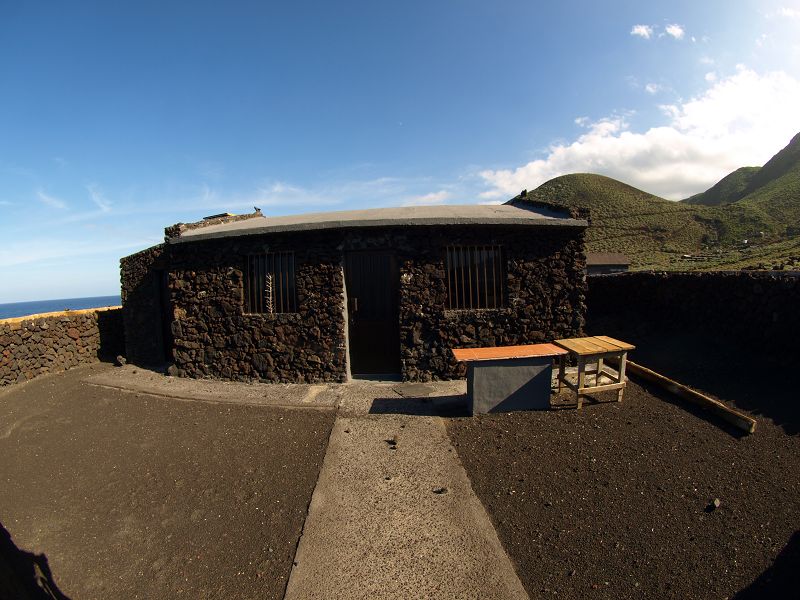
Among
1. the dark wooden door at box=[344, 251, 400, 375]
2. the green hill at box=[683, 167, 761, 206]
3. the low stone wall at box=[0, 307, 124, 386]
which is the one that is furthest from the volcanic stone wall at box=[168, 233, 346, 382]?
the green hill at box=[683, 167, 761, 206]

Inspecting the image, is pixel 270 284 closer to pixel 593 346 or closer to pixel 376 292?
pixel 376 292

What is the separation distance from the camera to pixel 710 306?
823 centimetres

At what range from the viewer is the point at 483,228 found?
24.9 ft

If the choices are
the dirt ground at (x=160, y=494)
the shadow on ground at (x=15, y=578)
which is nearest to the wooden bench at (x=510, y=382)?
the dirt ground at (x=160, y=494)

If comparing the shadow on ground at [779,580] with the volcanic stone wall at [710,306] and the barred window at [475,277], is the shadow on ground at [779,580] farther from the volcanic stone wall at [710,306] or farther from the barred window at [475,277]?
the barred window at [475,277]

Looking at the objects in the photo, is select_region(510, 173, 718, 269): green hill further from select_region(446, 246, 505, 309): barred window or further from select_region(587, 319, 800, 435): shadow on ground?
select_region(446, 246, 505, 309): barred window

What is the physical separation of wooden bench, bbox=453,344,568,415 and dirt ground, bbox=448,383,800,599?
0.31m

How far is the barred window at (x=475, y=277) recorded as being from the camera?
7680 mm

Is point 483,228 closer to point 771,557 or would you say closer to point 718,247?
point 771,557

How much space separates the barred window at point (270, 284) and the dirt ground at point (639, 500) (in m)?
4.53

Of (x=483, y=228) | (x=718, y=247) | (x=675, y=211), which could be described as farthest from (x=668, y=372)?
(x=675, y=211)

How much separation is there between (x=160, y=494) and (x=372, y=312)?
15.6ft

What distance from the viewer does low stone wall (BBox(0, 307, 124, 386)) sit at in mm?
9070

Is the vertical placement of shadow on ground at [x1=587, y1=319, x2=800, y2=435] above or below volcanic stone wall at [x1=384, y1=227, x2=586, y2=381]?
below
